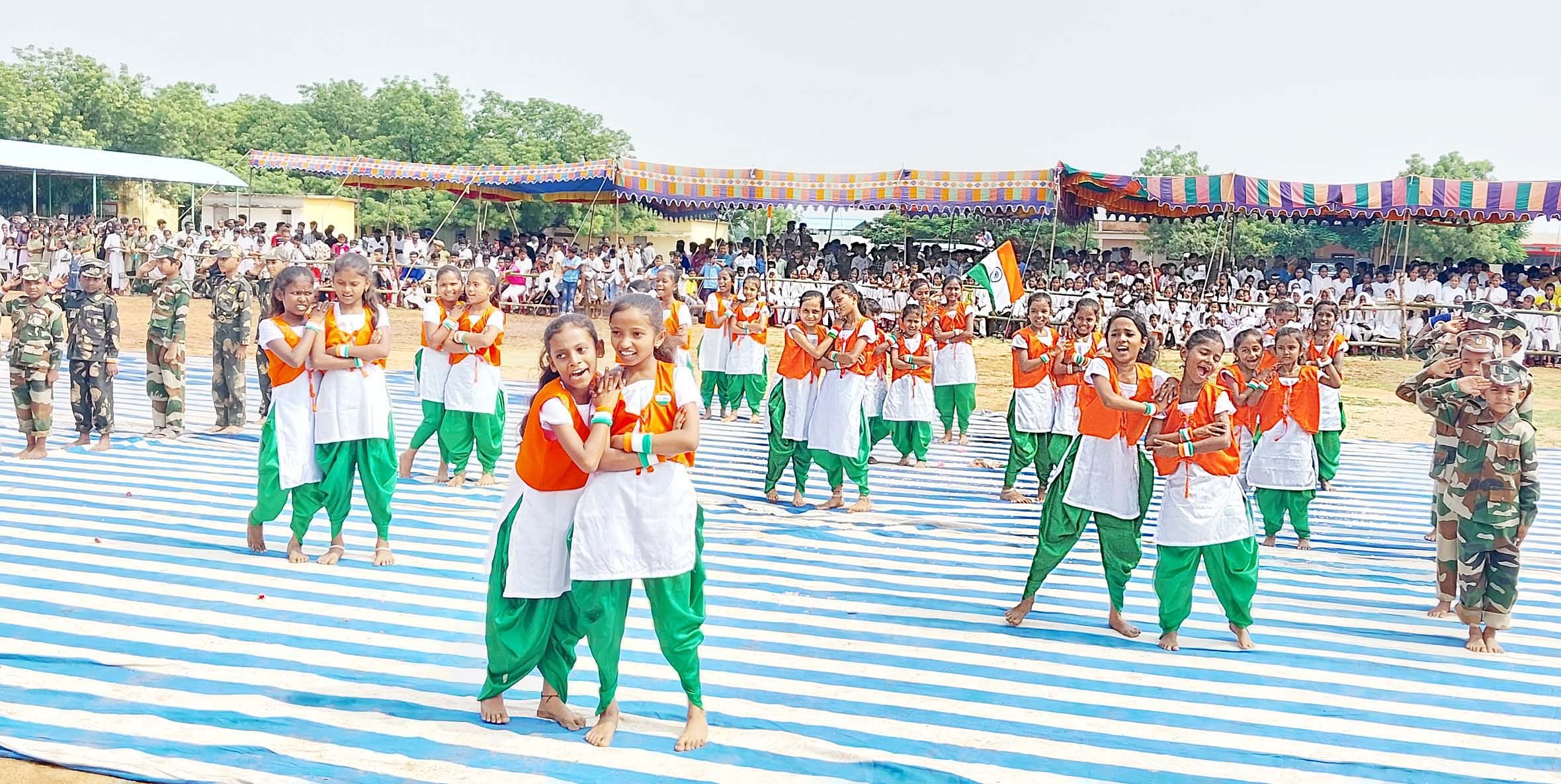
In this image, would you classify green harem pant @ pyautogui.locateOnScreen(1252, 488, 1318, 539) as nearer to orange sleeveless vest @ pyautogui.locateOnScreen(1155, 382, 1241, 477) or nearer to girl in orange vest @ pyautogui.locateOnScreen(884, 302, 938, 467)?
orange sleeveless vest @ pyautogui.locateOnScreen(1155, 382, 1241, 477)

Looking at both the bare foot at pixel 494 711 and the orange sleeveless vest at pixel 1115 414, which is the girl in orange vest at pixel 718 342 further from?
the bare foot at pixel 494 711

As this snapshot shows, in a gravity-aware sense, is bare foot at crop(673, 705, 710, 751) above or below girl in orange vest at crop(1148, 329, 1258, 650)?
below

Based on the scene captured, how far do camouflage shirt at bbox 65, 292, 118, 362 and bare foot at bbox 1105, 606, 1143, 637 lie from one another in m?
6.79

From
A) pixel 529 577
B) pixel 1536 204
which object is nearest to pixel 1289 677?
pixel 529 577

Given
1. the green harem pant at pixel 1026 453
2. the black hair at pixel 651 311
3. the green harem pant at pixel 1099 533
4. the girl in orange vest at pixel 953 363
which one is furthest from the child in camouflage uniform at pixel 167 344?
the green harem pant at pixel 1099 533

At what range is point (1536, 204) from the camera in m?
17.8

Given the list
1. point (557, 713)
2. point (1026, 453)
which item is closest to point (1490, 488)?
point (1026, 453)

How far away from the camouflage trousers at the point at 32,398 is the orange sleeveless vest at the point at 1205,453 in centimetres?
708

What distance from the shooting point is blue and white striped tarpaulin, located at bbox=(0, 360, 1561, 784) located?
4090 mm

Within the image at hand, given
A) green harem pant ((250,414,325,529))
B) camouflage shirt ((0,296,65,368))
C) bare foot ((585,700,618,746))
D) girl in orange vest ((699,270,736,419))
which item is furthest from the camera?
girl in orange vest ((699,270,736,419))

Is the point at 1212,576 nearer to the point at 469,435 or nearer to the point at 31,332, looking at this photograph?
the point at 469,435

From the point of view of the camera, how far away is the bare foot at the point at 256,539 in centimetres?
633

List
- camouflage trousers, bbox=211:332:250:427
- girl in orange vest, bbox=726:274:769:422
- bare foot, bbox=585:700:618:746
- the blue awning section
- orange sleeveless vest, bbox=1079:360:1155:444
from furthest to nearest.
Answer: the blue awning section
girl in orange vest, bbox=726:274:769:422
camouflage trousers, bbox=211:332:250:427
orange sleeveless vest, bbox=1079:360:1155:444
bare foot, bbox=585:700:618:746

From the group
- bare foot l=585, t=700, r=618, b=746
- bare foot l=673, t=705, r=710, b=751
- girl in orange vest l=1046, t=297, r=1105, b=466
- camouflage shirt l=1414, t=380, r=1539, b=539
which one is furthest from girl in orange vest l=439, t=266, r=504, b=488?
camouflage shirt l=1414, t=380, r=1539, b=539
